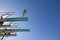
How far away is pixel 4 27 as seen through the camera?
1694 centimetres

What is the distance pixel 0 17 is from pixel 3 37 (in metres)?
4.81

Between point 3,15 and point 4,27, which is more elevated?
point 3,15

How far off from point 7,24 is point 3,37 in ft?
9.80

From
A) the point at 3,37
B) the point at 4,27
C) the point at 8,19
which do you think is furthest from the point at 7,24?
the point at 3,37

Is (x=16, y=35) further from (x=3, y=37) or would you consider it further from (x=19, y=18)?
(x=19, y=18)

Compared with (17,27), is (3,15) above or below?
above

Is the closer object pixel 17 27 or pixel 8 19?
pixel 8 19

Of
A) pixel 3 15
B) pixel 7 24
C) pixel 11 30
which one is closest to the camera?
pixel 3 15

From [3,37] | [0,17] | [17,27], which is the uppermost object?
[0,17]

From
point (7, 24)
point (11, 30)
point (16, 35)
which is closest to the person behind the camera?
point (7, 24)

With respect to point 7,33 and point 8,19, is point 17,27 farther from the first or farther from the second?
point 8,19

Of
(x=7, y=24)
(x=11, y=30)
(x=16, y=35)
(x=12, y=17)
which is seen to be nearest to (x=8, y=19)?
(x=12, y=17)

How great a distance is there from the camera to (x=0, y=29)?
17547 millimetres

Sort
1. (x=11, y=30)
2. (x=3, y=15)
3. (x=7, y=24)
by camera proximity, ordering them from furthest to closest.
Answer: (x=11, y=30) < (x=7, y=24) < (x=3, y=15)
